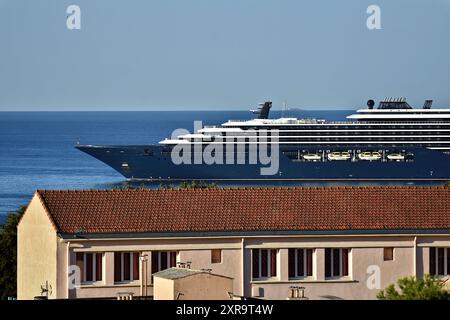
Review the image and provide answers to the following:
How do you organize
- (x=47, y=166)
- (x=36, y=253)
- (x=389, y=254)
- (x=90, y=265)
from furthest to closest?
(x=47, y=166)
(x=389, y=254)
(x=36, y=253)
(x=90, y=265)

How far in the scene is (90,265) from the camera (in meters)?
23.3

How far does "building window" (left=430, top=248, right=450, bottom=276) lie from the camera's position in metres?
24.1

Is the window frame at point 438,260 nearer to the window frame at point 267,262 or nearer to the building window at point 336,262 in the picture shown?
the building window at point 336,262

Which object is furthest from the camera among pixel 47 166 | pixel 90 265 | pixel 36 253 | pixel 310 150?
pixel 47 166

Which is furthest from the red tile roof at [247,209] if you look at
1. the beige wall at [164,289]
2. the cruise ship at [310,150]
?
the cruise ship at [310,150]

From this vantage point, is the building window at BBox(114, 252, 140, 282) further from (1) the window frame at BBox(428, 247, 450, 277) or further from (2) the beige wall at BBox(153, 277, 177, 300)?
(1) the window frame at BBox(428, 247, 450, 277)

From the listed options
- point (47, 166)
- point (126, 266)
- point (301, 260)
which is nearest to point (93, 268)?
point (126, 266)

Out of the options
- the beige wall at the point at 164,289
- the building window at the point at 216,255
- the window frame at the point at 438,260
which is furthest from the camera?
the window frame at the point at 438,260

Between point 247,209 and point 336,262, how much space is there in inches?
60.9

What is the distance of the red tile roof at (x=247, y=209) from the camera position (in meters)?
23.6

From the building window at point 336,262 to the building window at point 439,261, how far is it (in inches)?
51.0

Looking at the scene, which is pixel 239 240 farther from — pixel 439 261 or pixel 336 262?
pixel 439 261
